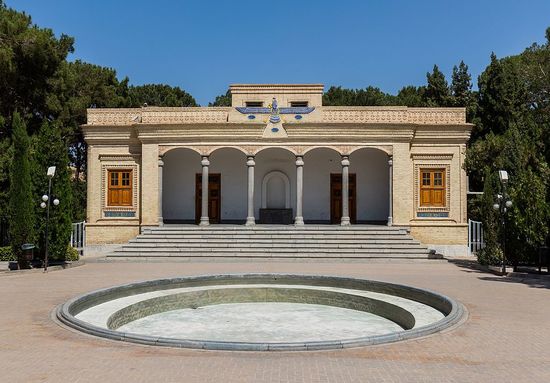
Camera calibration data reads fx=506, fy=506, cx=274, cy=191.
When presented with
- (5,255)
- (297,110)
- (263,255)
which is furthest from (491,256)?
(5,255)

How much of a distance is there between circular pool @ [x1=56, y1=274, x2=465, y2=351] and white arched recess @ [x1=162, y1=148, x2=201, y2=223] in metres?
13.5

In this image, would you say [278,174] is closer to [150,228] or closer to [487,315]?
[150,228]

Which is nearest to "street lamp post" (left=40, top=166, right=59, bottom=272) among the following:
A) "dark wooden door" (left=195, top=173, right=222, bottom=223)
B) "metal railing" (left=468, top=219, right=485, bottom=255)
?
"dark wooden door" (left=195, top=173, right=222, bottom=223)

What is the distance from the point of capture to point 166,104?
161 feet

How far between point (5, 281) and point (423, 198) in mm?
18610

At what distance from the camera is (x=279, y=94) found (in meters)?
27.3

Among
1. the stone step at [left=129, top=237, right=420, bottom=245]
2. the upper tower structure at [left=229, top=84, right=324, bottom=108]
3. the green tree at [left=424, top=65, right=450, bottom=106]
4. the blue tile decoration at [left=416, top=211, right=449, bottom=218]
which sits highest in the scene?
the green tree at [left=424, top=65, right=450, bottom=106]

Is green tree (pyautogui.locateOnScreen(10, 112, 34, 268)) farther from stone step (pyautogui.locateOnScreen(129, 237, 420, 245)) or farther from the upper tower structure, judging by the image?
the upper tower structure

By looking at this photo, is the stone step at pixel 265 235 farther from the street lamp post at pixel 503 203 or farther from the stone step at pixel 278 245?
the street lamp post at pixel 503 203

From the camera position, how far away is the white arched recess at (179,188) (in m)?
28.0

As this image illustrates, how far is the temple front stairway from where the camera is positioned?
21.6m

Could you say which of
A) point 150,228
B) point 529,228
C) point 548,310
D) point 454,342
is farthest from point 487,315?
point 150,228

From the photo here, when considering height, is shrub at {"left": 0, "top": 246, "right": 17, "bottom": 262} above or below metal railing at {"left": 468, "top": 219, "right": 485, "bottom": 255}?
below

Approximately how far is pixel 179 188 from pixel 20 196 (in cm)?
1030
